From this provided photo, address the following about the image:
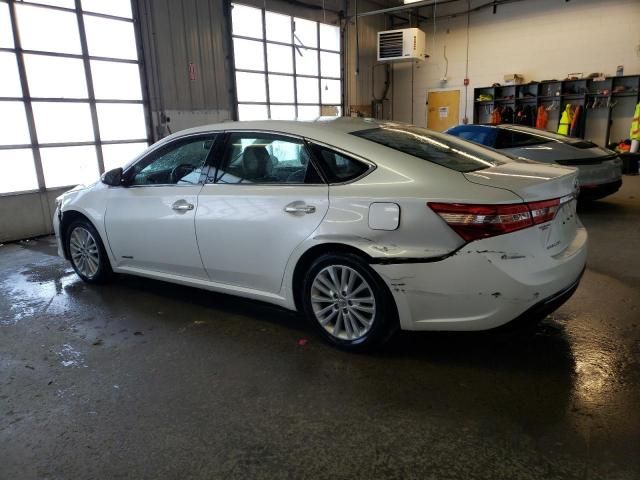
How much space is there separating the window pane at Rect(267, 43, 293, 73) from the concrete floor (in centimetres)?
831

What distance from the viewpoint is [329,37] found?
491 inches

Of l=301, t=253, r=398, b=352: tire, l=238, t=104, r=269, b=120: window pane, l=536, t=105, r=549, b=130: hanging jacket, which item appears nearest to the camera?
l=301, t=253, r=398, b=352: tire

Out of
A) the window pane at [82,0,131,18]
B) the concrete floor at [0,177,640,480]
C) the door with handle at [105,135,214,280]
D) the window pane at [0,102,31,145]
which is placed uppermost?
the window pane at [82,0,131,18]

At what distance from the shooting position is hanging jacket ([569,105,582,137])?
1164 centimetres

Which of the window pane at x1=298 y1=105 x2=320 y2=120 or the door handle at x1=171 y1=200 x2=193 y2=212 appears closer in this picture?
the door handle at x1=171 y1=200 x2=193 y2=212

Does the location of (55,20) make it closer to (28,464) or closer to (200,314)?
(200,314)

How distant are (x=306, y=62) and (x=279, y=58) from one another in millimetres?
973

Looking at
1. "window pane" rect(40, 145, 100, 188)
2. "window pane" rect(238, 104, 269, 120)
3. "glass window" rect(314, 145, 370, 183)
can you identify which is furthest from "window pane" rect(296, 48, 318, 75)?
"glass window" rect(314, 145, 370, 183)

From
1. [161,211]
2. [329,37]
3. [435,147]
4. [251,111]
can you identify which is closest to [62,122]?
[251,111]

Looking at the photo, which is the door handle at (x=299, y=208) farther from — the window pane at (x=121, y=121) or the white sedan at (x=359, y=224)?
the window pane at (x=121, y=121)

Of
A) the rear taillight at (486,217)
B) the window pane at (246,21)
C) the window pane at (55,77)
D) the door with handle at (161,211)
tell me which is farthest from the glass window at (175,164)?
the window pane at (246,21)

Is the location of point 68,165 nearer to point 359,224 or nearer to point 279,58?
point 279,58

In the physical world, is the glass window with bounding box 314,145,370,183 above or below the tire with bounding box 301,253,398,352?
above

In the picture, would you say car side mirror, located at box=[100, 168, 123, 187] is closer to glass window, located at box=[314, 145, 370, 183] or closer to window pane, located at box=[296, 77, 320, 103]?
glass window, located at box=[314, 145, 370, 183]
